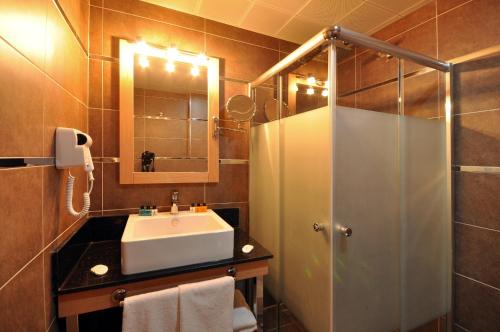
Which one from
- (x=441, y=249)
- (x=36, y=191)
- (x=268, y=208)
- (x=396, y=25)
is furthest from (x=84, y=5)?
(x=441, y=249)

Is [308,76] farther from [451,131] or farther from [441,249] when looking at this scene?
[441,249]

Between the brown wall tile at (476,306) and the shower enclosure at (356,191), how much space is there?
0.07m

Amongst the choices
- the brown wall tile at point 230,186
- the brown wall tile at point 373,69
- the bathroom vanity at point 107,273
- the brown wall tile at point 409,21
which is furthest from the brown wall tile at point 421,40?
the bathroom vanity at point 107,273

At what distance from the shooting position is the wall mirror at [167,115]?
150 cm

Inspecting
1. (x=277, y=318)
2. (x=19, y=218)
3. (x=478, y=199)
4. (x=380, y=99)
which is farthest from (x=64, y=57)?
(x=478, y=199)

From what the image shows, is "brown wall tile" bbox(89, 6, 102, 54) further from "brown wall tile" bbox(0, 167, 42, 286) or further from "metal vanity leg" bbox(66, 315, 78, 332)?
"metal vanity leg" bbox(66, 315, 78, 332)

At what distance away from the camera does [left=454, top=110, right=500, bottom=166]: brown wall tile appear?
50.2 inches

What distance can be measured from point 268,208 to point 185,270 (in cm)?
75

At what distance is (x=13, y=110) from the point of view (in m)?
0.65

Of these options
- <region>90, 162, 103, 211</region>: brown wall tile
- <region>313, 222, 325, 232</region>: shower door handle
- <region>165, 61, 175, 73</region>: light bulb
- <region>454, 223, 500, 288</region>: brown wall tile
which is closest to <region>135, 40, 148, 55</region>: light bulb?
<region>165, 61, 175, 73</region>: light bulb

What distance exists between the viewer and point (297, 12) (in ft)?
5.47

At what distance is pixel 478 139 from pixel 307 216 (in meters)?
1.10

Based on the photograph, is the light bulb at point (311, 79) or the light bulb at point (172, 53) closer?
the light bulb at point (311, 79)

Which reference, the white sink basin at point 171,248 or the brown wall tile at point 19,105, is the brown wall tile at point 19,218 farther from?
the white sink basin at point 171,248
